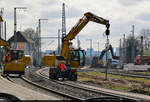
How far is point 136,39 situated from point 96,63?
104ft

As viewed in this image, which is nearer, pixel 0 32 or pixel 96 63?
pixel 0 32

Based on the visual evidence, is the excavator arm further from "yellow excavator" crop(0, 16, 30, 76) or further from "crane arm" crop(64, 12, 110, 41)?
"yellow excavator" crop(0, 16, 30, 76)

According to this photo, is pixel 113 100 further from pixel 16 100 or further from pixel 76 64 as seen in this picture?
pixel 76 64

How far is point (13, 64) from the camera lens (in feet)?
124

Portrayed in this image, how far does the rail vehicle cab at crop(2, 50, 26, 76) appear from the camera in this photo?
37531mm

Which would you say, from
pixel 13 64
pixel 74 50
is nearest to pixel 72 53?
pixel 74 50

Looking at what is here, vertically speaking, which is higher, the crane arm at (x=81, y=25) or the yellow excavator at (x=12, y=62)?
the crane arm at (x=81, y=25)

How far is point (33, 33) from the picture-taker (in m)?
161

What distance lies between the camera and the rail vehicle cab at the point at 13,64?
123 ft

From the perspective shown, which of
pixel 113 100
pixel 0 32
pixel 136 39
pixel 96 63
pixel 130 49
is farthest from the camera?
pixel 136 39

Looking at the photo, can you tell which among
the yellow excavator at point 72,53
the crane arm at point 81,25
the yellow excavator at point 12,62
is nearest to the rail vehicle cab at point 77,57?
the yellow excavator at point 72,53

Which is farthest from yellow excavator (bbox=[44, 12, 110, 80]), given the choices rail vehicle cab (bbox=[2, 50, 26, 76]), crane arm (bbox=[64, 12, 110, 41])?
rail vehicle cab (bbox=[2, 50, 26, 76])

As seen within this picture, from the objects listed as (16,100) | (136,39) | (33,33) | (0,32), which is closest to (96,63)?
(136,39)

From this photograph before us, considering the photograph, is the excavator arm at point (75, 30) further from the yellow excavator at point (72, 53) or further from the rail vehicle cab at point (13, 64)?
the rail vehicle cab at point (13, 64)
